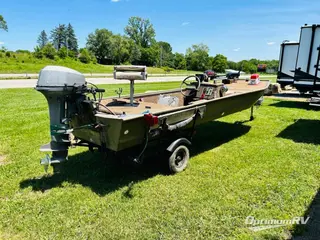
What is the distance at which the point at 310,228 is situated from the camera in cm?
250

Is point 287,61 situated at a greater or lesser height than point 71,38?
lesser

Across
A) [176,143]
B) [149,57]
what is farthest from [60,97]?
[149,57]

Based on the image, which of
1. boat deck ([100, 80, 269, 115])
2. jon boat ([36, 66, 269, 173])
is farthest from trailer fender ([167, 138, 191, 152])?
boat deck ([100, 80, 269, 115])

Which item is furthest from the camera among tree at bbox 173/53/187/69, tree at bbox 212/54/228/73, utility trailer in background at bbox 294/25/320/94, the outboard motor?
tree at bbox 173/53/187/69

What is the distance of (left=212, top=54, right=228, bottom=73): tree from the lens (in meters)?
63.5

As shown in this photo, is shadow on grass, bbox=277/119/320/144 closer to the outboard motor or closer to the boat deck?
the boat deck

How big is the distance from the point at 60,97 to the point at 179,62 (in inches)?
2722

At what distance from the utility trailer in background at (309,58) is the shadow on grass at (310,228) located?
14.0ft

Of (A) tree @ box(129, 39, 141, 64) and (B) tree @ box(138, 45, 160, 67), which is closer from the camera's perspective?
(A) tree @ box(129, 39, 141, 64)

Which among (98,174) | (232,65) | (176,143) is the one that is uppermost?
(232,65)

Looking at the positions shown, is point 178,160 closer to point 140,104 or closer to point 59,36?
point 140,104

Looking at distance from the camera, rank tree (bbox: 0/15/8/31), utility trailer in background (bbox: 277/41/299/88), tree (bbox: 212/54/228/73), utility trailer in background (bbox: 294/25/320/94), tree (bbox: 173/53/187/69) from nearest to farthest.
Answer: utility trailer in background (bbox: 294/25/320/94)
utility trailer in background (bbox: 277/41/299/88)
tree (bbox: 0/15/8/31)
tree (bbox: 212/54/228/73)
tree (bbox: 173/53/187/69)

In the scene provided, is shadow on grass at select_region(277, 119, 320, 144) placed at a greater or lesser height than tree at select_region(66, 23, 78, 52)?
lesser

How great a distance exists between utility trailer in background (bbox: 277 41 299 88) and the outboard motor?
8869 mm
